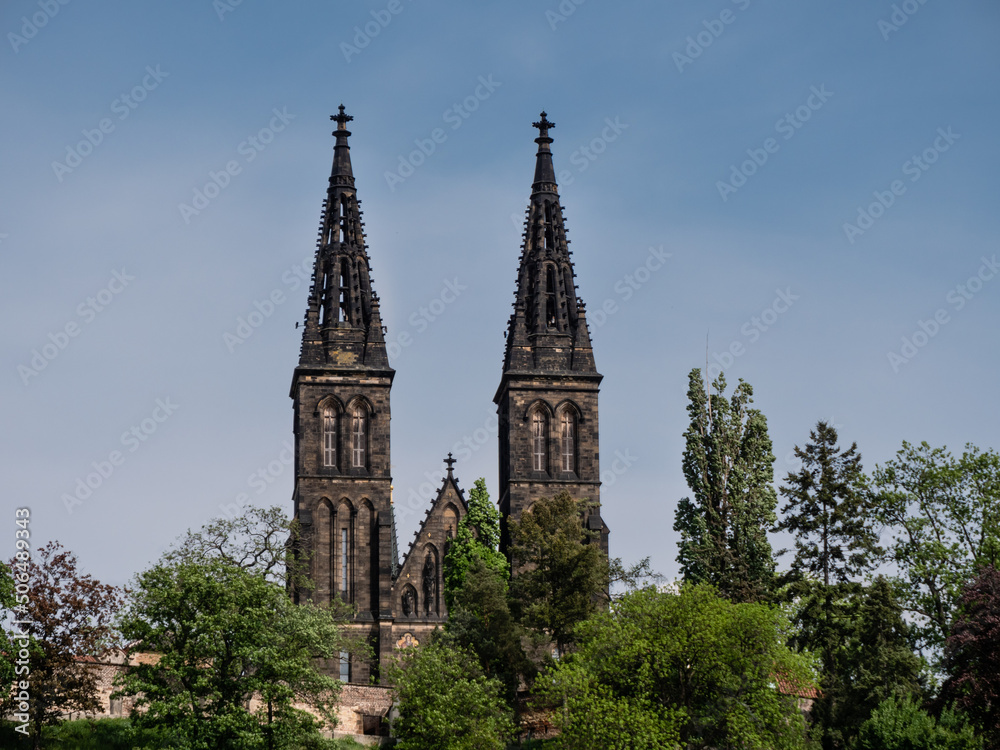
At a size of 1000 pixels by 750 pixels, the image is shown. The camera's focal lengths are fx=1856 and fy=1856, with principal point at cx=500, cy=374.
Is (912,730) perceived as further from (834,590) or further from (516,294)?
(516,294)

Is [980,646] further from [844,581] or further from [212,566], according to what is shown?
[212,566]

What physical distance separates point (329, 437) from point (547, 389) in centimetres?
952

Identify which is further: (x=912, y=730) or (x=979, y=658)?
(x=912, y=730)

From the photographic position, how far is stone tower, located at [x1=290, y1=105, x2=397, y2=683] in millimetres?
77562

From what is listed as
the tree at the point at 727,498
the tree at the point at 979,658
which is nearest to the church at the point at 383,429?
the tree at the point at 727,498

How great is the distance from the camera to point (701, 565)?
223 ft

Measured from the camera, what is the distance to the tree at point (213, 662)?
55969mm

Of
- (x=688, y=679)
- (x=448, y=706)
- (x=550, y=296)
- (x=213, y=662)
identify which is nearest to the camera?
(x=213, y=662)

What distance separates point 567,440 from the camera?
3130 inches

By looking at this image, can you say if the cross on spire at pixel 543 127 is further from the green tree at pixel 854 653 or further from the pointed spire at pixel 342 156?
the green tree at pixel 854 653

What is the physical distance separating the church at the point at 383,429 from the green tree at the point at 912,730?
1951 cm

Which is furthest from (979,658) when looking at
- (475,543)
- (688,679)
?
(475,543)

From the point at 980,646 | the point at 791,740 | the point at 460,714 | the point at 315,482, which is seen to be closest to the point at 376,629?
the point at 315,482

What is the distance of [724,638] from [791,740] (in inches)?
149
